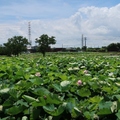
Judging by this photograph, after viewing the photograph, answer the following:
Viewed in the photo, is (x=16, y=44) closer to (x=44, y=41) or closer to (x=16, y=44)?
(x=16, y=44)

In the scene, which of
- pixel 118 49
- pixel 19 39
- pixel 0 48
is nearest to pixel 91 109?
pixel 19 39

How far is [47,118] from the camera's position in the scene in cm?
159

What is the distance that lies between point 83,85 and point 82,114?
0.59m

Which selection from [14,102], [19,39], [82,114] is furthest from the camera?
[19,39]

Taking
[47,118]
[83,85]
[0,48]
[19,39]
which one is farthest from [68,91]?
[0,48]

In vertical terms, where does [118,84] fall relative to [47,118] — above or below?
above

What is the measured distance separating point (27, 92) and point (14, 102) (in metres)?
0.18

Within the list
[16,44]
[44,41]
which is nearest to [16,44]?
[16,44]

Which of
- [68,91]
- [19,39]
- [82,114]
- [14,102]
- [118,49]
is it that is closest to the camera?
[82,114]

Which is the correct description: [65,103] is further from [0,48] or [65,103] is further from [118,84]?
[0,48]

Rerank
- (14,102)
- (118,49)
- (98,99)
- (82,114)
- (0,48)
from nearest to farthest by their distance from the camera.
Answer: (82,114) → (98,99) → (14,102) → (0,48) → (118,49)

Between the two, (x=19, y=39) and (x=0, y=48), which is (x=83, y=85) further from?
(x=0, y=48)

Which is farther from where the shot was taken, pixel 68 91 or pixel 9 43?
pixel 9 43

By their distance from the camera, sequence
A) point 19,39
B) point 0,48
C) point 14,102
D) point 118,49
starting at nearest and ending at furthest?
point 14,102 → point 19,39 → point 0,48 → point 118,49
